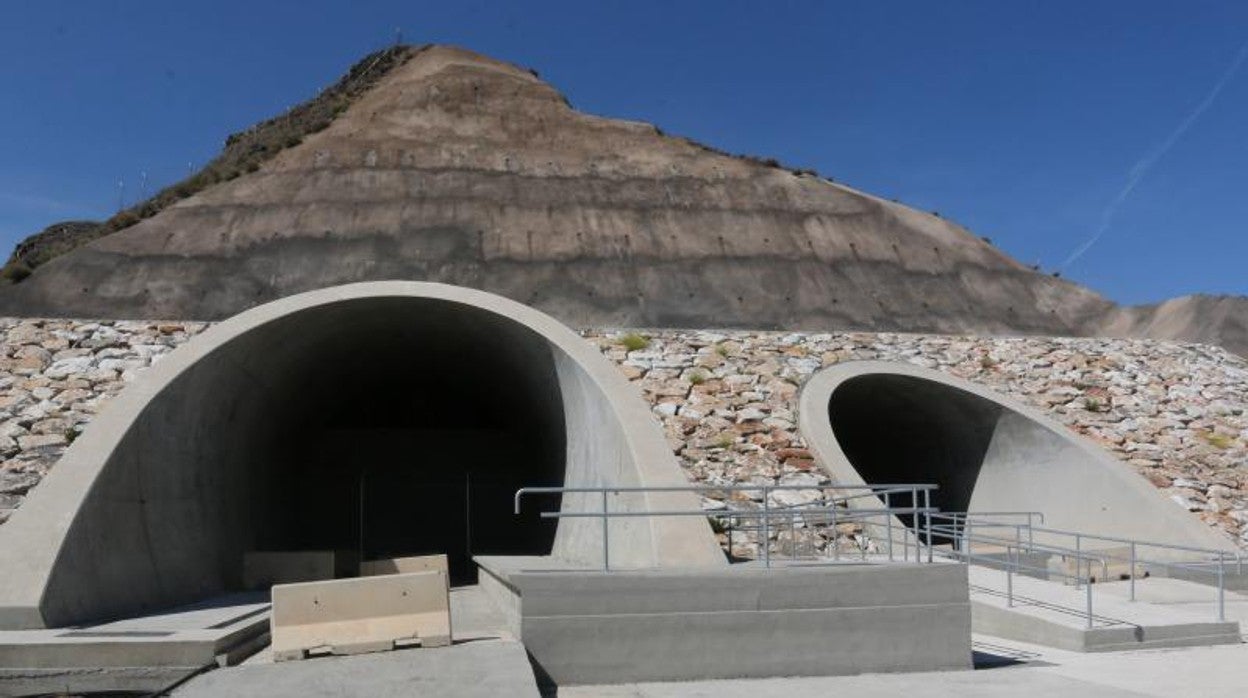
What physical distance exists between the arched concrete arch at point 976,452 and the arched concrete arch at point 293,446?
4.46 m

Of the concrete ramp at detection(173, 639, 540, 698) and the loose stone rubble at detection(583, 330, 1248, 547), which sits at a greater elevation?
the loose stone rubble at detection(583, 330, 1248, 547)

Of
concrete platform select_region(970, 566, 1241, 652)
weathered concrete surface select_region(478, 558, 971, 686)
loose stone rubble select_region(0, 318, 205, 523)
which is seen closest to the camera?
weathered concrete surface select_region(478, 558, 971, 686)

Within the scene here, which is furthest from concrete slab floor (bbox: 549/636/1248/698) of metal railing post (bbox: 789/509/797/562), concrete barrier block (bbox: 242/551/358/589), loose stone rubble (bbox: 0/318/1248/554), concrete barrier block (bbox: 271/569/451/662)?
concrete barrier block (bbox: 242/551/358/589)

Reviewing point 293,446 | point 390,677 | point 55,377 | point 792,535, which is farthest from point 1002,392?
point 55,377

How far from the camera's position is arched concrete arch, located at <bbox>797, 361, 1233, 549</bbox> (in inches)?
639

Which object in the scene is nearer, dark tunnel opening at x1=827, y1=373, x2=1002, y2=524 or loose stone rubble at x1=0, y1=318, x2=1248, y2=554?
loose stone rubble at x1=0, y1=318, x2=1248, y2=554

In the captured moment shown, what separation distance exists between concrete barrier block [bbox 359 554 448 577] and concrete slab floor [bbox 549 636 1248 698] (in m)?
5.57

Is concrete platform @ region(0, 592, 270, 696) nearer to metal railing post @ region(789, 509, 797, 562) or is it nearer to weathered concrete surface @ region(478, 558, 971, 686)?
weathered concrete surface @ region(478, 558, 971, 686)

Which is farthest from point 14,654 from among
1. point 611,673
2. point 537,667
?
point 611,673

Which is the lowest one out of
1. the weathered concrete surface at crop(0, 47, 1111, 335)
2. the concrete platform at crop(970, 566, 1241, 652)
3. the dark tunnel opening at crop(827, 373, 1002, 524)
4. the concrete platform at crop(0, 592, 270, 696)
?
the concrete platform at crop(970, 566, 1241, 652)

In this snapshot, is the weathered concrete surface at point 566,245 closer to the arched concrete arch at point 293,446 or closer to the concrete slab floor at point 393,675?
the arched concrete arch at point 293,446

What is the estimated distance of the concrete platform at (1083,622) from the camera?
416 inches

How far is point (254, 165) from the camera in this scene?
35.3m

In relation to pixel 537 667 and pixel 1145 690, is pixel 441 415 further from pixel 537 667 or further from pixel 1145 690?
pixel 1145 690
